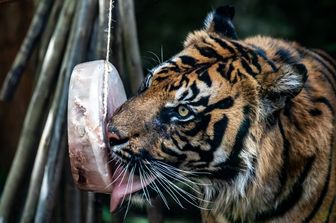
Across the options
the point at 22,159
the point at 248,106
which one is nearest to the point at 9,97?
the point at 22,159

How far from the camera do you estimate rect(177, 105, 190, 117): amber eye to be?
2924 millimetres

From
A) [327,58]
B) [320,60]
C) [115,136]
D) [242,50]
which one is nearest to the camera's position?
[115,136]

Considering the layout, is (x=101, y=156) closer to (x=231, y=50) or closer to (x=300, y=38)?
(x=231, y=50)

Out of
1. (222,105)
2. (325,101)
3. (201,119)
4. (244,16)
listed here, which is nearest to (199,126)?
(201,119)

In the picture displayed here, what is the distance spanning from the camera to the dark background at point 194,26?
6.13 meters

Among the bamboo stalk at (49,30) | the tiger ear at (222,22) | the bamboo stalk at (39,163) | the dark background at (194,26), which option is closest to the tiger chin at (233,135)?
the tiger ear at (222,22)

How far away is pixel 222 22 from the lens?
3.44 m

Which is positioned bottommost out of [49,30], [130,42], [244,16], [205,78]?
[205,78]

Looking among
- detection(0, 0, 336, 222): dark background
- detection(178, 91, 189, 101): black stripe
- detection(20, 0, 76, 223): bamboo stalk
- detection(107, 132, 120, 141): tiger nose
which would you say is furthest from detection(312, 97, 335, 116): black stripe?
detection(0, 0, 336, 222): dark background

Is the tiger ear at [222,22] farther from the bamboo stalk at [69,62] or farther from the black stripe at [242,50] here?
the bamboo stalk at [69,62]

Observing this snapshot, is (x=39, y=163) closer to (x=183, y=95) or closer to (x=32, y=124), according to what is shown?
(x=32, y=124)

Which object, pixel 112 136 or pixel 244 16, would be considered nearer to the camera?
pixel 112 136

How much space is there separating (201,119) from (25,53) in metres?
1.51

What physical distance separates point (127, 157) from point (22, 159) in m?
1.35
